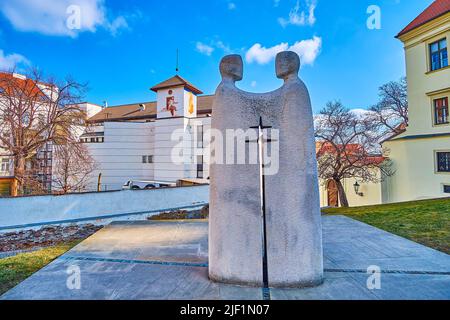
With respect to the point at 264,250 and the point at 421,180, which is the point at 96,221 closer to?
the point at 264,250

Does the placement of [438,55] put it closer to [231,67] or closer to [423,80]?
[423,80]

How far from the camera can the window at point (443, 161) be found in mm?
14312

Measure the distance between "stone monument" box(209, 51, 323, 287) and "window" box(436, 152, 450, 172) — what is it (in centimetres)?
1619

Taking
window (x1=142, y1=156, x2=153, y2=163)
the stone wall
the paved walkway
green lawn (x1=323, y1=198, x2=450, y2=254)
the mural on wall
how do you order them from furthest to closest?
1. window (x1=142, y1=156, x2=153, y2=163)
2. the mural on wall
3. the stone wall
4. green lawn (x1=323, y1=198, x2=450, y2=254)
5. the paved walkway

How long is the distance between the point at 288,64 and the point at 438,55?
17.4 m

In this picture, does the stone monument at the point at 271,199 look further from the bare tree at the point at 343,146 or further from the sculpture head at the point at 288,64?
the bare tree at the point at 343,146

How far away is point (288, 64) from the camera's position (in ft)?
10.3

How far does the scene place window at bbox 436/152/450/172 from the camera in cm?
1431

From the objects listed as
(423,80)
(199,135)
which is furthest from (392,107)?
(199,135)

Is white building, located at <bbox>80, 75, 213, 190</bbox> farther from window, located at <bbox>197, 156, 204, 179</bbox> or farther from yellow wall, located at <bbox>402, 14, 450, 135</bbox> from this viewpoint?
yellow wall, located at <bbox>402, 14, 450, 135</bbox>

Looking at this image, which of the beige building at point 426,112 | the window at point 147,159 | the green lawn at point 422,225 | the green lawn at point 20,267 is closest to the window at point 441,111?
the beige building at point 426,112

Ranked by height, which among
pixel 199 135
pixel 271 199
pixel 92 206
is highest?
pixel 199 135

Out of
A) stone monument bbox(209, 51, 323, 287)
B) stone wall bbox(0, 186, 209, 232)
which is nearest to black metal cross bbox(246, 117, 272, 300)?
stone monument bbox(209, 51, 323, 287)
